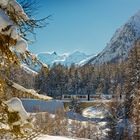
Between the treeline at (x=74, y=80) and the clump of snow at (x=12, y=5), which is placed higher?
the treeline at (x=74, y=80)

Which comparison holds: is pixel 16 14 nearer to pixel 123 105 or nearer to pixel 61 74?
pixel 123 105

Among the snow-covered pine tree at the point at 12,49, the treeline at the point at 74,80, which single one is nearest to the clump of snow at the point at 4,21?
the snow-covered pine tree at the point at 12,49

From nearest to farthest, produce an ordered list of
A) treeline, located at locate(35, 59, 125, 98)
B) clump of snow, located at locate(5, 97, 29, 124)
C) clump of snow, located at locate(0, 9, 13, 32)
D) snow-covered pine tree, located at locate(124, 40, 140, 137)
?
clump of snow, located at locate(0, 9, 13, 32) → clump of snow, located at locate(5, 97, 29, 124) → snow-covered pine tree, located at locate(124, 40, 140, 137) → treeline, located at locate(35, 59, 125, 98)

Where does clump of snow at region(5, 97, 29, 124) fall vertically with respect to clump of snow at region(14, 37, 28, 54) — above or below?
below

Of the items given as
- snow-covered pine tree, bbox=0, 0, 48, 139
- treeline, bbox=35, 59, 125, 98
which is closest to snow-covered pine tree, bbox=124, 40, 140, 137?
treeline, bbox=35, 59, 125, 98

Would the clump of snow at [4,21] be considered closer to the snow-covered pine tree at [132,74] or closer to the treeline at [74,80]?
the snow-covered pine tree at [132,74]

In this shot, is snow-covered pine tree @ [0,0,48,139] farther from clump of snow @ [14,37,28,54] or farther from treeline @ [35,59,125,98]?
treeline @ [35,59,125,98]

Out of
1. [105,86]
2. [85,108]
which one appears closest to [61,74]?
[105,86]

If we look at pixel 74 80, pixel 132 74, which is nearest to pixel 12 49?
pixel 132 74

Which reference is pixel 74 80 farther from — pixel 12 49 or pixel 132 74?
pixel 12 49

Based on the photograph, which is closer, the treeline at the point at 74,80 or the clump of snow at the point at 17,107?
the clump of snow at the point at 17,107

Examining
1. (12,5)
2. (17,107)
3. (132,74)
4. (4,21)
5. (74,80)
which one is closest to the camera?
(4,21)

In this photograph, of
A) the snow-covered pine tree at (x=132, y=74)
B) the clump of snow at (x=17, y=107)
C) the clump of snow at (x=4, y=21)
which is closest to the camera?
the clump of snow at (x=4, y=21)

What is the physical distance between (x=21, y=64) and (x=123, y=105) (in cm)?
7959
